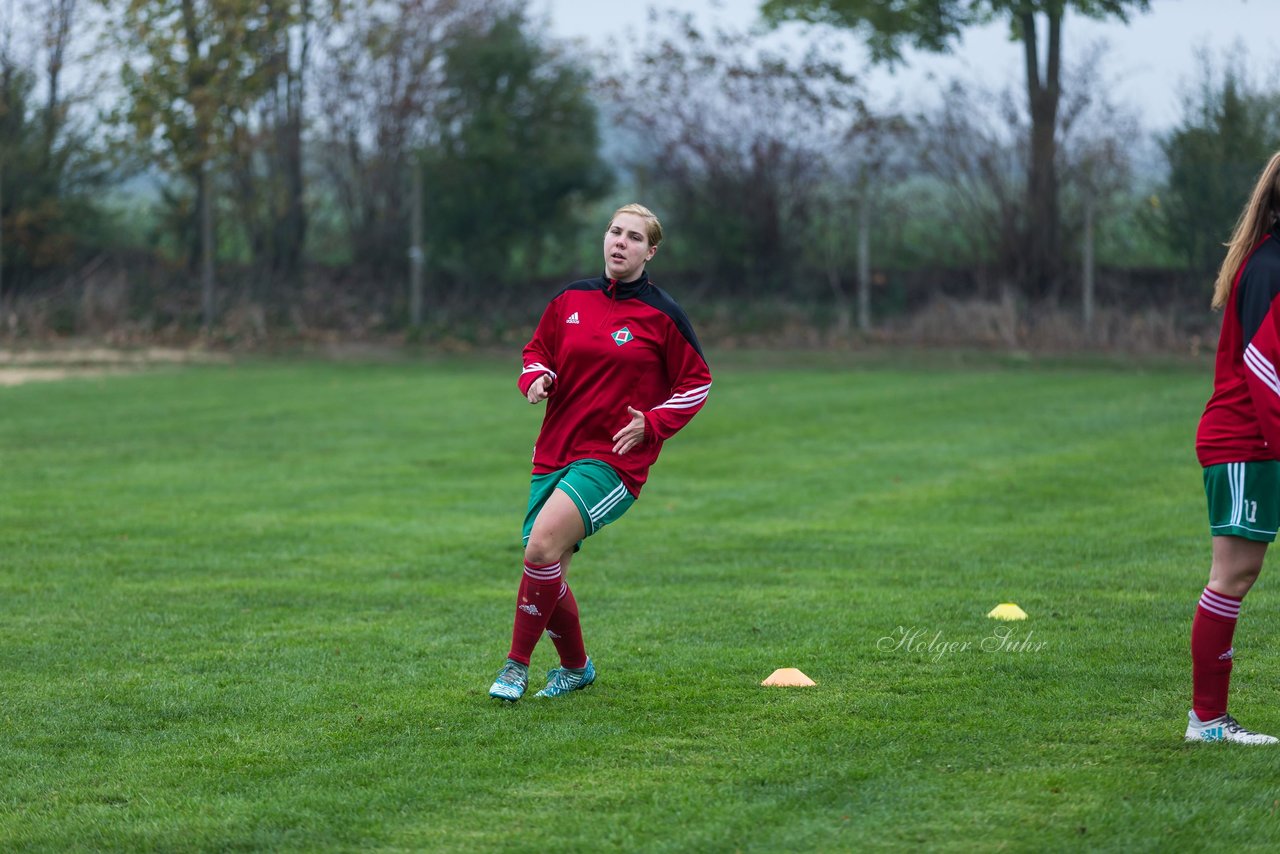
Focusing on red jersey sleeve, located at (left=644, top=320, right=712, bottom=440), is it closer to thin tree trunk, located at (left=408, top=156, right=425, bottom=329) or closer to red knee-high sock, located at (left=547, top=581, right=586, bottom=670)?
red knee-high sock, located at (left=547, top=581, right=586, bottom=670)

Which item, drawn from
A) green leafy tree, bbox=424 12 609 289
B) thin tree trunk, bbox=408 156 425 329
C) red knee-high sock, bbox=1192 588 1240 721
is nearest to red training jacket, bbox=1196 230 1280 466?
red knee-high sock, bbox=1192 588 1240 721

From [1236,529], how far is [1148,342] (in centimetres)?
2024

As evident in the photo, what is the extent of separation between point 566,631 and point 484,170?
22.9 metres

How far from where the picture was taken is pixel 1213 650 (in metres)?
5.03

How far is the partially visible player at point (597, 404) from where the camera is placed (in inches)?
225

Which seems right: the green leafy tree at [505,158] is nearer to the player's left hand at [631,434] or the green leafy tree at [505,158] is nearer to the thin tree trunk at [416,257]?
the thin tree trunk at [416,257]

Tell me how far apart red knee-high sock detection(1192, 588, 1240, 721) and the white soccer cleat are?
0.07 feet

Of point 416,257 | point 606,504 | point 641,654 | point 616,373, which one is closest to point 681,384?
point 616,373

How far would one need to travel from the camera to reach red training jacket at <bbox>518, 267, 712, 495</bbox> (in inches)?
229

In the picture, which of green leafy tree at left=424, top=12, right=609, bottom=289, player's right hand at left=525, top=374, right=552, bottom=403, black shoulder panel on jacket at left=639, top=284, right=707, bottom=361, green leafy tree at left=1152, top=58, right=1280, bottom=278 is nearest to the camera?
player's right hand at left=525, top=374, right=552, bottom=403

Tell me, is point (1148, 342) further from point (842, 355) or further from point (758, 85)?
point (758, 85)

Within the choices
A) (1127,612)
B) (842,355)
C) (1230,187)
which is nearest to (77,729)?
(1127,612)

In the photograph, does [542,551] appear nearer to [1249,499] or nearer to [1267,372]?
[1249,499]

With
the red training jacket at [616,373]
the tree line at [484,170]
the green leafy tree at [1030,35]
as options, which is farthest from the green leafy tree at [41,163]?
the red training jacket at [616,373]
